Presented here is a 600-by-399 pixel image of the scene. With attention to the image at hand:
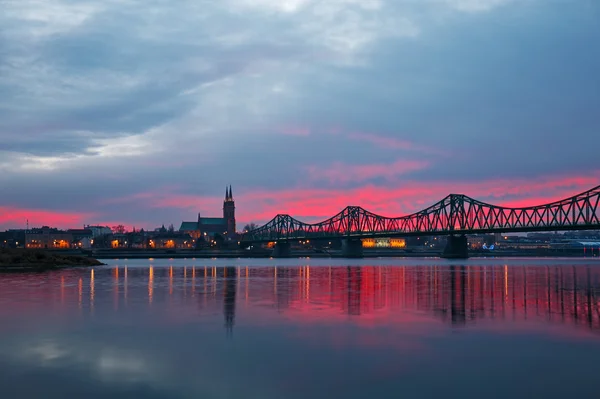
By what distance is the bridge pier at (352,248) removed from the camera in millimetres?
173375

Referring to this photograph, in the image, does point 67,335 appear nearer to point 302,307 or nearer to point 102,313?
point 102,313

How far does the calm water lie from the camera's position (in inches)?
511

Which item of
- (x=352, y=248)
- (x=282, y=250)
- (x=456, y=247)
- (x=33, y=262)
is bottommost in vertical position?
(x=282, y=250)

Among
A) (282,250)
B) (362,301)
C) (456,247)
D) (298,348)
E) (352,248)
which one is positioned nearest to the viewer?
(298,348)

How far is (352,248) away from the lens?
579ft

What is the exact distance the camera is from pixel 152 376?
13.9m

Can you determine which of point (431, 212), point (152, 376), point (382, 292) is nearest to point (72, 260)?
point (382, 292)

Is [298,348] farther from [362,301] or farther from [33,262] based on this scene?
[33,262]

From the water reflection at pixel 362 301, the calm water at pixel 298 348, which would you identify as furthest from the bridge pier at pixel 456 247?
the calm water at pixel 298 348

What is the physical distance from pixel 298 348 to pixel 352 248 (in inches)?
6288

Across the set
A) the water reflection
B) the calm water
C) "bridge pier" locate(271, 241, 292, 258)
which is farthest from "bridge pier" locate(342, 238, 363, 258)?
the calm water

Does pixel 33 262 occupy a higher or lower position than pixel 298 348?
higher

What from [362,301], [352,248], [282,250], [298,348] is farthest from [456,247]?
[298,348]

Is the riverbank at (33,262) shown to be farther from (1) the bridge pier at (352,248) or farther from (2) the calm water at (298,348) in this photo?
(1) the bridge pier at (352,248)
